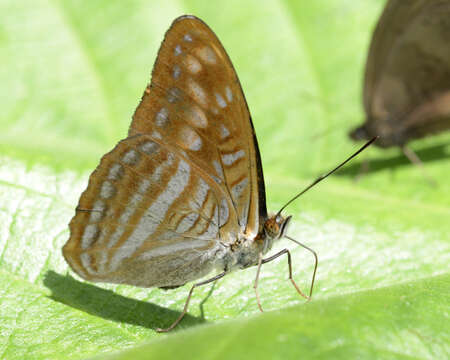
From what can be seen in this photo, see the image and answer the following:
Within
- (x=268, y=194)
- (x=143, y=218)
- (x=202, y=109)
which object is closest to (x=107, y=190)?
(x=143, y=218)

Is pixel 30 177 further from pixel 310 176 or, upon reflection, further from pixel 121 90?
pixel 310 176

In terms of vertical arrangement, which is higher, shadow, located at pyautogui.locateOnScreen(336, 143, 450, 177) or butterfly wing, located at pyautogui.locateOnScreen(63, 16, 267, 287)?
butterfly wing, located at pyautogui.locateOnScreen(63, 16, 267, 287)

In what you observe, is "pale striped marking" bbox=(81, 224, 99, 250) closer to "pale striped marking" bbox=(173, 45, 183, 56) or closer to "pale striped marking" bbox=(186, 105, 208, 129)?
"pale striped marking" bbox=(186, 105, 208, 129)

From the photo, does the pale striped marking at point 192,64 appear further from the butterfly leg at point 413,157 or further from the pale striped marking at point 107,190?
the butterfly leg at point 413,157

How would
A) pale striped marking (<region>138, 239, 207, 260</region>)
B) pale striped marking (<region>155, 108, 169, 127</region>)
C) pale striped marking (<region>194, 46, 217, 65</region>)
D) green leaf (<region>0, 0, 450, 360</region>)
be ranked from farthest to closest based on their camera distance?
pale striped marking (<region>138, 239, 207, 260</region>) → pale striped marking (<region>155, 108, 169, 127</region>) → pale striped marking (<region>194, 46, 217, 65</region>) → green leaf (<region>0, 0, 450, 360</region>)

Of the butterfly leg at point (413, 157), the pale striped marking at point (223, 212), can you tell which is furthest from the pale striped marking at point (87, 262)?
the butterfly leg at point (413, 157)

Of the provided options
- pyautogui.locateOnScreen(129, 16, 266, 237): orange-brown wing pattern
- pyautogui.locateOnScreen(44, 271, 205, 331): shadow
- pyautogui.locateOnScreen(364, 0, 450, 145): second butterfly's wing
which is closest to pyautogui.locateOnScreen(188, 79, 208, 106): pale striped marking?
pyautogui.locateOnScreen(129, 16, 266, 237): orange-brown wing pattern

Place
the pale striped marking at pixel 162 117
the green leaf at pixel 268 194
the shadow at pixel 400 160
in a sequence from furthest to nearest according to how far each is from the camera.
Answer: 1. the shadow at pixel 400 160
2. the pale striped marking at pixel 162 117
3. the green leaf at pixel 268 194
